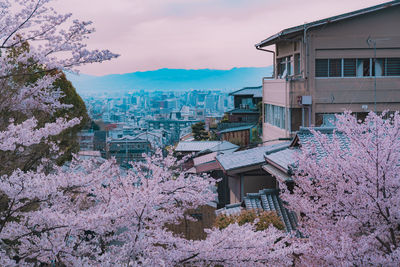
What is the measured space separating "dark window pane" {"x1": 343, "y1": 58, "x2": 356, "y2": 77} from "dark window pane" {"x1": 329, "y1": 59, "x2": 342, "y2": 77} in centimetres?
20

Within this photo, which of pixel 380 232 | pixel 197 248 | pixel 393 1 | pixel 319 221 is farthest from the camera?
pixel 393 1

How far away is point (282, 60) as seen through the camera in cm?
2302

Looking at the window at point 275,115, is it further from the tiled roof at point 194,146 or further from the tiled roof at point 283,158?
the tiled roof at point 283,158

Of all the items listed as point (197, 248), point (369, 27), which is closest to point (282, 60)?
point (369, 27)

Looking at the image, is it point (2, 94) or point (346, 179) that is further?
point (2, 94)

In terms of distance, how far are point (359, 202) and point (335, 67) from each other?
45.0ft

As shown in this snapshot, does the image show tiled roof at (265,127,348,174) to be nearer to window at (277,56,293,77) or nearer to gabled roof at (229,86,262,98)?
window at (277,56,293,77)

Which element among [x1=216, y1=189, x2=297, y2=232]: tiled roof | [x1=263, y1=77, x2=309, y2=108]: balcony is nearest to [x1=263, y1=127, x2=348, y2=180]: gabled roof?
[x1=216, y1=189, x2=297, y2=232]: tiled roof

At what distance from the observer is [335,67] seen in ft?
63.2

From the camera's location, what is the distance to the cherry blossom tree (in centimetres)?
605

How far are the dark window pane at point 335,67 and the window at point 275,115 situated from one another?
8.20ft

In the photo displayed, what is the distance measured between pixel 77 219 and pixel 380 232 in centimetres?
397

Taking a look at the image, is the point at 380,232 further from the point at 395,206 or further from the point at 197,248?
the point at 197,248

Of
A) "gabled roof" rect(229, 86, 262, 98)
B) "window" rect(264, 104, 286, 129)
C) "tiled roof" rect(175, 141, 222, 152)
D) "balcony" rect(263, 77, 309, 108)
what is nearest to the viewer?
"balcony" rect(263, 77, 309, 108)
